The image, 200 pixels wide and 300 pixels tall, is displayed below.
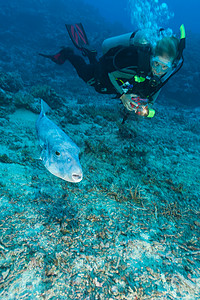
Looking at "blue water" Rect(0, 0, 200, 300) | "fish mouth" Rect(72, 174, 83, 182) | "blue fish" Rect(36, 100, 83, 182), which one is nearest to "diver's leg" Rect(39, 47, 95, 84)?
"blue water" Rect(0, 0, 200, 300)

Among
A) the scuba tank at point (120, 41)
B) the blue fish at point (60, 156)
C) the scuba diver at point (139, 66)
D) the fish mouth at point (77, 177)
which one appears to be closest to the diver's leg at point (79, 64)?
the scuba diver at point (139, 66)

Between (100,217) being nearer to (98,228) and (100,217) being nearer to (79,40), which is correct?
(98,228)

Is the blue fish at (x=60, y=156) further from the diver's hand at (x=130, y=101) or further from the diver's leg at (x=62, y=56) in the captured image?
the diver's leg at (x=62, y=56)

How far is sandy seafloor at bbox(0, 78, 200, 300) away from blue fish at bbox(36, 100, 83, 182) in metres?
0.29

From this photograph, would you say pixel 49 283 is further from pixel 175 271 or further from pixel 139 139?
pixel 139 139

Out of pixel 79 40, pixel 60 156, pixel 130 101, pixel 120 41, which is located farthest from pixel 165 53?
pixel 79 40

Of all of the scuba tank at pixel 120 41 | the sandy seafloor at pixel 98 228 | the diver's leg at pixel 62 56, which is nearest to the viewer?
the sandy seafloor at pixel 98 228

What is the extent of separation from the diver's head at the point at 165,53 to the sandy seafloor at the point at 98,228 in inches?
→ 87.7

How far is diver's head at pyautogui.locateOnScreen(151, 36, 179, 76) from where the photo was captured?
9.78 feet

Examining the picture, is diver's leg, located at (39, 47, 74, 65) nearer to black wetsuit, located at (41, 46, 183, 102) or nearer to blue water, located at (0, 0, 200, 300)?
black wetsuit, located at (41, 46, 183, 102)

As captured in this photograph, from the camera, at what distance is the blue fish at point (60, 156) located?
165cm

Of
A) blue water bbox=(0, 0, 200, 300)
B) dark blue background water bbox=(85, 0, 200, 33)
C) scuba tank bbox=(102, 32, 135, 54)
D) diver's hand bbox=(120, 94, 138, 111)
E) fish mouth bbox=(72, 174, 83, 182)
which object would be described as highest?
dark blue background water bbox=(85, 0, 200, 33)

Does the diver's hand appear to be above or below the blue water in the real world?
above

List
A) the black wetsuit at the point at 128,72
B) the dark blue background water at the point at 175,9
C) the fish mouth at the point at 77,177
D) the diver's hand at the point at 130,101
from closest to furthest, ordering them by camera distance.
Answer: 1. the fish mouth at the point at 77,177
2. the black wetsuit at the point at 128,72
3. the diver's hand at the point at 130,101
4. the dark blue background water at the point at 175,9
